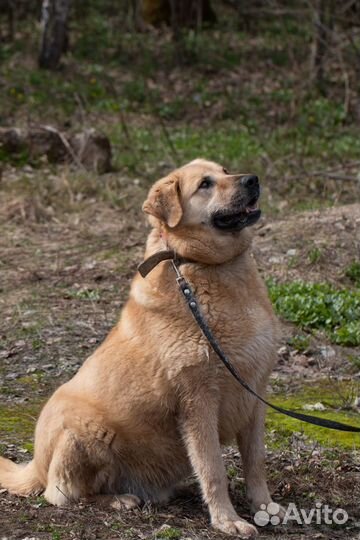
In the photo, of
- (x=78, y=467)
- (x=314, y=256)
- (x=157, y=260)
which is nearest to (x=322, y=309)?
(x=314, y=256)

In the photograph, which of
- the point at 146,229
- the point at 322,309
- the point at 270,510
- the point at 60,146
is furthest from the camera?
the point at 60,146

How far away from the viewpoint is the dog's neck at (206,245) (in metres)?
4.71

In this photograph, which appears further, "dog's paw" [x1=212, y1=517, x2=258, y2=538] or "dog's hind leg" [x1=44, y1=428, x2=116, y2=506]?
"dog's hind leg" [x1=44, y1=428, x2=116, y2=506]

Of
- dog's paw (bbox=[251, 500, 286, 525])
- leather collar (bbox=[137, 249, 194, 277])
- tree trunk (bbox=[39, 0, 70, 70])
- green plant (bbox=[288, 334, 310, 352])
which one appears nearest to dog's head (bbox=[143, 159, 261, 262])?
leather collar (bbox=[137, 249, 194, 277])

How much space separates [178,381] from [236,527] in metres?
0.73

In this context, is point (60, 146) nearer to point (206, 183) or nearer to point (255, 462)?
point (206, 183)

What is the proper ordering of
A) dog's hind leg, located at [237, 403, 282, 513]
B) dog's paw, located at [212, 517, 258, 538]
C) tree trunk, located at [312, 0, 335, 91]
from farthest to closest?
tree trunk, located at [312, 0, 335, 91], dog's hind leg, located at [237, 403, 282, 513], dog's paw, located at [212, 517, 258, 538]

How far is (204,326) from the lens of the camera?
4.48 m

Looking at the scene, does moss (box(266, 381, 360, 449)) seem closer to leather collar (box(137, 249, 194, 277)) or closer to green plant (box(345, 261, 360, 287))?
leather collar (box(137, 249, 194, 277))

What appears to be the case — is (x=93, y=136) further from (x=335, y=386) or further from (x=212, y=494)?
(x=212, y=494)

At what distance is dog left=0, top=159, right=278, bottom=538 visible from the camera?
448cm

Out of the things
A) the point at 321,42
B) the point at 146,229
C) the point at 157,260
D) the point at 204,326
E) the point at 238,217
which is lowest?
the point at 146,229

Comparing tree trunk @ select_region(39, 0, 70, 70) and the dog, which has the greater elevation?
the dog

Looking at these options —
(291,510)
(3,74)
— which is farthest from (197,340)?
(3,74)
